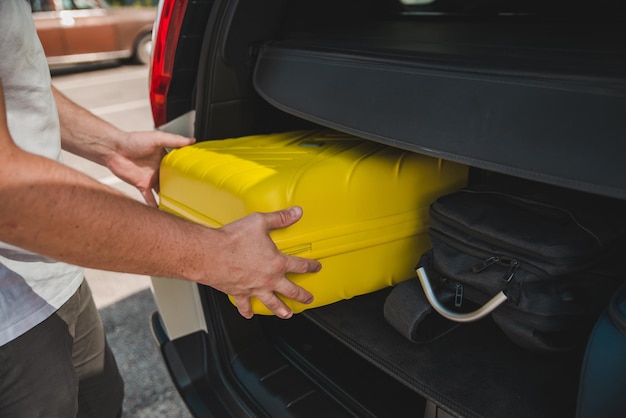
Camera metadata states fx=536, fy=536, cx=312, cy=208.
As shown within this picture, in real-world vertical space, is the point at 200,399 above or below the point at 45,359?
below

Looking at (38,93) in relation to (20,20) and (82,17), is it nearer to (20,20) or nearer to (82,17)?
(20,20)

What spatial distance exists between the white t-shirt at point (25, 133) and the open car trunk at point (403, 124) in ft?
1.19

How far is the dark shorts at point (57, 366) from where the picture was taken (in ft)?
3.62

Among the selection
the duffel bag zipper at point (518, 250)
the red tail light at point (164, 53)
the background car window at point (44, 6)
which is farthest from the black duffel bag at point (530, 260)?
the background car window at point (44, 6)

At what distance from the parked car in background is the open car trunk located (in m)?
7.76

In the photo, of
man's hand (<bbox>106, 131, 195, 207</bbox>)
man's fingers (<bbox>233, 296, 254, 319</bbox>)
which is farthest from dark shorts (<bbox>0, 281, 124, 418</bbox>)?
man's fingers (<bbox>233, 296, 254, 319</bbox>)

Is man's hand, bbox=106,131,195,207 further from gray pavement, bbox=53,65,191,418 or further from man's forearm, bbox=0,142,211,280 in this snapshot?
gray pavement, bbox=53,65,191,418

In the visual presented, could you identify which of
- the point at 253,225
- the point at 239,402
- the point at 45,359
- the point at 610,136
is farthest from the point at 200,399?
the point at 610,136

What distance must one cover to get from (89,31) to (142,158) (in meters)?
7.98

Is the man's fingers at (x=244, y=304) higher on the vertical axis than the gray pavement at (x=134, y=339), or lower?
higher

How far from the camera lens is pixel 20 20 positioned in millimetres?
1006

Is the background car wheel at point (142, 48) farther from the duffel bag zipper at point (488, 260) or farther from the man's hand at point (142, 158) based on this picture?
the duffel bag zipper at point (488, 260)

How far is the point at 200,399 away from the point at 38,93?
828 mm

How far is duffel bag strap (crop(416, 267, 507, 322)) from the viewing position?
2.92 feet
